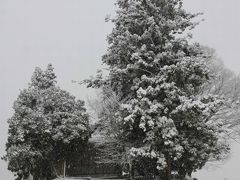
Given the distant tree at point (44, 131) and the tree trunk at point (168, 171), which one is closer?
the tree trunk at point (168, 171)

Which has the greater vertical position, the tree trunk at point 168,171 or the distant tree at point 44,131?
the distant tree at point 44,131

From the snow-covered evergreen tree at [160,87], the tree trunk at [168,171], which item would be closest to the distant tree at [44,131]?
the snow-covered evergreen tree at [160,87]

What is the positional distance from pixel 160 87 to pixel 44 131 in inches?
403

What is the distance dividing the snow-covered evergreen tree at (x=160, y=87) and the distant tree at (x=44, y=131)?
20.5 feet

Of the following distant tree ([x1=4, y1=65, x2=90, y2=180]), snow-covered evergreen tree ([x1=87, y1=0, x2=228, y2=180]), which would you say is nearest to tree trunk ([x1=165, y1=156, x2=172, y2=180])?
snow-covered evergreen tree ([x1=87, y1=0, x2=228, y2=180])

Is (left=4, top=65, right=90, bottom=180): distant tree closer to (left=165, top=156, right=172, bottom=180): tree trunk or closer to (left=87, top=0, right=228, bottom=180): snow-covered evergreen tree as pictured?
(left=87, top=0, right=228, bottom=180): snow-covered evergreen tree

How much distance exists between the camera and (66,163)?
2705 centimetres

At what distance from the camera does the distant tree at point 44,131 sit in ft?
77.5

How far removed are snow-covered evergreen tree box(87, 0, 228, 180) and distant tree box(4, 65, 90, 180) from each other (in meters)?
6.26

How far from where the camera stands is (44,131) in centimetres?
2355

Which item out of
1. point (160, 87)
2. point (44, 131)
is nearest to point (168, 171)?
point (160, 87)

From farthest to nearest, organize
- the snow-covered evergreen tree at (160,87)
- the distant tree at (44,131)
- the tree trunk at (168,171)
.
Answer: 1. the distant tree at (44,131)
2. the tree trunk at (168,171)
3. the snow-covered evergreen tree at (160,87)

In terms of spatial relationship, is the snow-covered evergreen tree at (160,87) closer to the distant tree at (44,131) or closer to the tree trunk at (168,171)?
the tree trunk at (168,171)

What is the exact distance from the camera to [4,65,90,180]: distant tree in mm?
23625
